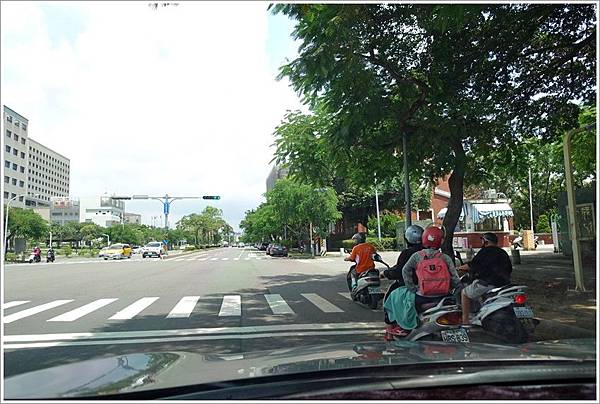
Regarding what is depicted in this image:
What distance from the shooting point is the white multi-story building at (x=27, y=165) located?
19.6ft

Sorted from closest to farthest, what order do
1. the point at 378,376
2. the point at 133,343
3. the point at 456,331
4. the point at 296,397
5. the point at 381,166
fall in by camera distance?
the point at 296,397 < the point at 378,376 < the point at 456,331 < the point at 133,343 < the point at 381,166

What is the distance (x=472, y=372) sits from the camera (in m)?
2.65

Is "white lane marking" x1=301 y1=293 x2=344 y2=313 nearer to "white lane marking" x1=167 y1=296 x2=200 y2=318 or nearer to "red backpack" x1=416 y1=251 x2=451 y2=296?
"white lane marking" x1=167 y1=296 x2=200 y2=318

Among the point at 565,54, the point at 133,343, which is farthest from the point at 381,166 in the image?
the point at 133,343

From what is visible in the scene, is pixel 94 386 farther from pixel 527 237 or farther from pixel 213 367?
pixel 527 237

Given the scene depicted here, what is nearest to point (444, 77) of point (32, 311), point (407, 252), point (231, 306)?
point (407, 252)

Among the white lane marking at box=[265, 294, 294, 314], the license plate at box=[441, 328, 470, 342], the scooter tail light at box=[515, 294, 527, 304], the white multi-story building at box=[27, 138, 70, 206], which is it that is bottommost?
the white lane marking at box=[265, 294, 294, 314]

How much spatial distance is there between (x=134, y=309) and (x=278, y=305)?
3.21 metres

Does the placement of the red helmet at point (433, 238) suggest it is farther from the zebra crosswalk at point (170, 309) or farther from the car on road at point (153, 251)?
the car on road at point (153, 251)

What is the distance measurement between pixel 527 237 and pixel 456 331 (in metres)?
33.3

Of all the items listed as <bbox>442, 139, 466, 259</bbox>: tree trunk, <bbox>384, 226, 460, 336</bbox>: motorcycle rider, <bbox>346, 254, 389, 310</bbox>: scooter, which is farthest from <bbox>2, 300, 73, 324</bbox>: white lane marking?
<bbox>442, 139, 466, 259</bbox>: tree trunk

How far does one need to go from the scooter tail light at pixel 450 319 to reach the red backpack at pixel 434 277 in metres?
0.37

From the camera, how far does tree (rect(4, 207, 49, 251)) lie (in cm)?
4525

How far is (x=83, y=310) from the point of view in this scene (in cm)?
1120
